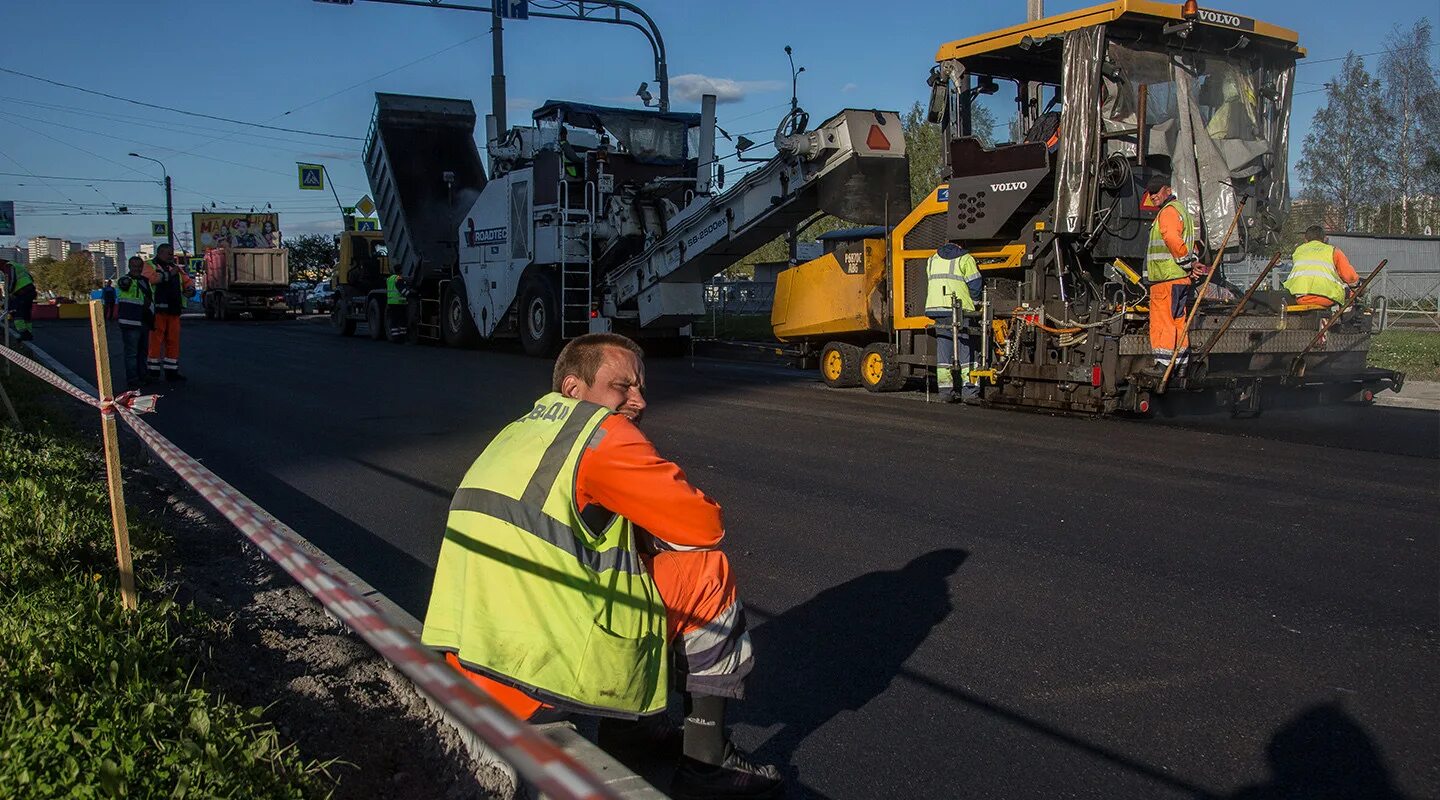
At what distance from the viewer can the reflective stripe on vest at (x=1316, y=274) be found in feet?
33.2

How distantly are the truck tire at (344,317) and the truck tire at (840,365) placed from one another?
15703mm

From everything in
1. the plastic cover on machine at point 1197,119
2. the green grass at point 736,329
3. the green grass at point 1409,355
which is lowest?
the green grass at point 1409,355

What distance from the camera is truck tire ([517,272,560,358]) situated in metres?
17.6

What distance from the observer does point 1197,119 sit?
9586 millimetres

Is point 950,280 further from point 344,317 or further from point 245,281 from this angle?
point 245,281

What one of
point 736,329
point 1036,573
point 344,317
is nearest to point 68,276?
point 344,317

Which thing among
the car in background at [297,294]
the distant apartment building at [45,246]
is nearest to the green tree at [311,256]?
the car in background at [297,294]

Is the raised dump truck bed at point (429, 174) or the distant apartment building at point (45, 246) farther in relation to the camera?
the distant apartment building at point (45, 246)

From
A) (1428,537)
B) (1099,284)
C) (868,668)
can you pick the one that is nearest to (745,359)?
(1099,284)

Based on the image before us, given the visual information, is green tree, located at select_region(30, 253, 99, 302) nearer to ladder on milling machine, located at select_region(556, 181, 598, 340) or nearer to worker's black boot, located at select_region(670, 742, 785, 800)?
ladder on milling machine, located at select_region(556, 181, 598, 340)

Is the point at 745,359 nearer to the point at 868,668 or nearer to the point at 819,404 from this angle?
the point at 819,404

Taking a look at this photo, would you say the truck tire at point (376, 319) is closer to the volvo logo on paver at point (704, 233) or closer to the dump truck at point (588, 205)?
the dump truck at point (588, 205)

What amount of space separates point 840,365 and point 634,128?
7.04m

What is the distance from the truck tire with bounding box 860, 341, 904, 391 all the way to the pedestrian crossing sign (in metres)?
29.5
